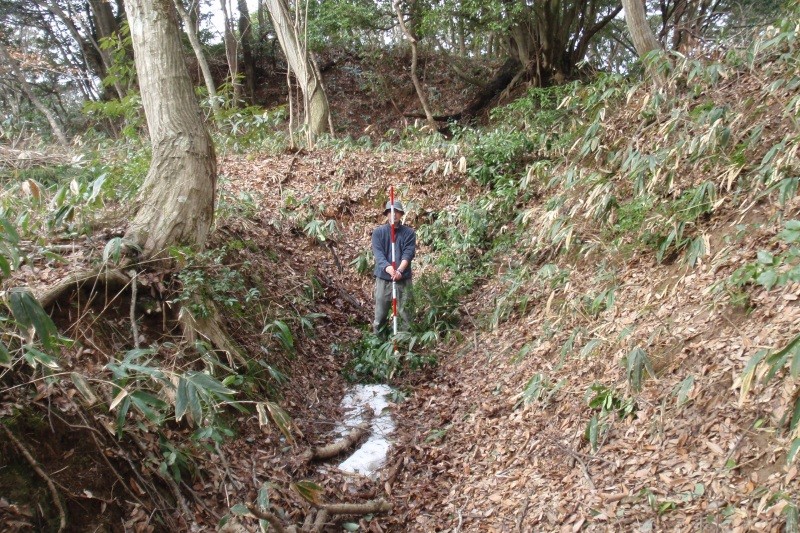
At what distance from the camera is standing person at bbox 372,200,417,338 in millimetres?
7695

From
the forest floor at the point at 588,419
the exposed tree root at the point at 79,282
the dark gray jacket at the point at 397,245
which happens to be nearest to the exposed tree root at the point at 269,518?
the forest floor at the point at 588,419

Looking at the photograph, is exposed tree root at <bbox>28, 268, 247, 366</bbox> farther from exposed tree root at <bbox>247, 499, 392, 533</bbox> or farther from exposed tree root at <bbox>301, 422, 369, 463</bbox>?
exposed tree root at <bbox>247, 499, 392, 533</bbox>

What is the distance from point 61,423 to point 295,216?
255 inches

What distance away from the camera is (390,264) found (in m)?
7.63

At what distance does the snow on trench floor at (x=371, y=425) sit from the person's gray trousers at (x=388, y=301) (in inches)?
42.8

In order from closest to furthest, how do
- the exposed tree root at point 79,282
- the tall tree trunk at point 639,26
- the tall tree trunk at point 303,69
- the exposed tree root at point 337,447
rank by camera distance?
the exposed tree root at point 79,282 < the exposed tree root at point 337,447 < the tall tree trunk at point 639,26 < the tall tree trunk at point 303,69

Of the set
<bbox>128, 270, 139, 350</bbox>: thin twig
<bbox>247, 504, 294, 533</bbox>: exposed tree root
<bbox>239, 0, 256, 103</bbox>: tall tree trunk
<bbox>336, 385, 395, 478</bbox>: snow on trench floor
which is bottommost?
<bbox>336, 385, 395, 478</bbox>: snow on trench floor

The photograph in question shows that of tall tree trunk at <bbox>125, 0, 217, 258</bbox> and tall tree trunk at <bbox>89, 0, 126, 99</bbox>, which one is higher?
tall tree trunk at <bbox>89, 0, 126, 99</bbox>

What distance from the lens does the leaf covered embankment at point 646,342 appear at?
3650 mm

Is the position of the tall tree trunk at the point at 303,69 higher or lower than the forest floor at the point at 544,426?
higher

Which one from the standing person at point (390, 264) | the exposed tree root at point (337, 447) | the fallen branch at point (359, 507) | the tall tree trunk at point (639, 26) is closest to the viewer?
the fallen branch at point (359, 507)

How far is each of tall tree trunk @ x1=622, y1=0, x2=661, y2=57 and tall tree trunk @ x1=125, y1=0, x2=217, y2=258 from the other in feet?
19.6

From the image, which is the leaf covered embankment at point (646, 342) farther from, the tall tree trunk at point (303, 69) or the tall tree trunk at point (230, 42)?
the tall tree trunk at point (230, 42)

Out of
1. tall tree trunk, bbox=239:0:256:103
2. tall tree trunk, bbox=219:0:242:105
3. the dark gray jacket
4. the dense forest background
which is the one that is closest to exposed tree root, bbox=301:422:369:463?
the dense forest background
